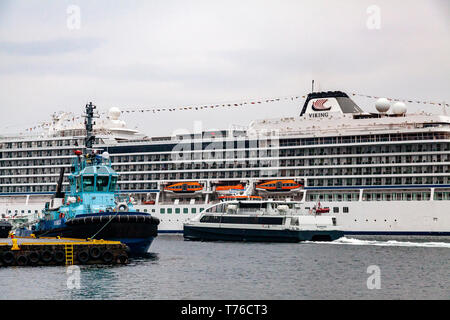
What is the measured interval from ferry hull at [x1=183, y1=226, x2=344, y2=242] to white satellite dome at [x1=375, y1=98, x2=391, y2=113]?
2194cm

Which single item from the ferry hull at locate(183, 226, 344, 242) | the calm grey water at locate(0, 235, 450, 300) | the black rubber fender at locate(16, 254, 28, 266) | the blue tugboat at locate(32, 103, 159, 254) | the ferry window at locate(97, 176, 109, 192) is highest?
the ferry window at locate(97, 176, 109, 192)

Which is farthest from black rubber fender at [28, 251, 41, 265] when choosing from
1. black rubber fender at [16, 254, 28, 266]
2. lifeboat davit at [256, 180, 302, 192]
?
lifeboat davit at [256, 180, 302, 192]

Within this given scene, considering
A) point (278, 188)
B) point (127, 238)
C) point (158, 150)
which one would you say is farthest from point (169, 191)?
point (127, 238)

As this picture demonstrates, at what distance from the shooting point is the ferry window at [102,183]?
65.4 m

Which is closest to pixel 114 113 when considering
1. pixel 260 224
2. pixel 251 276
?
pixel 260 224

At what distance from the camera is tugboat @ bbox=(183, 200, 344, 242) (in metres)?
80.1

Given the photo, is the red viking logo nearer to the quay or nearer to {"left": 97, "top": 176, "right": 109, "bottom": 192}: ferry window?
{"left": 97, "top": 176, "right": 109, "bottom": 192}: ferry window

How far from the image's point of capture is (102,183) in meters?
65.6

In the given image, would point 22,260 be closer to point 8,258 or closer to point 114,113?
point 8,258

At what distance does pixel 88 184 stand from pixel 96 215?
6657mm

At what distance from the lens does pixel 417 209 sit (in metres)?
86.2

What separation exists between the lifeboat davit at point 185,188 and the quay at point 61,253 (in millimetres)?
46514

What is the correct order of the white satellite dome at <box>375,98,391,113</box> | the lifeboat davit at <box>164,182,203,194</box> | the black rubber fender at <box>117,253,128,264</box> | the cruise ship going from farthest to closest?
the lifeboat davit at <box>164,182,203,194</box> < the white satellite dome at <box>375,98,391,113</box> < the cruise ship < the black rubber fender at <box>117,253,128,264</box>
